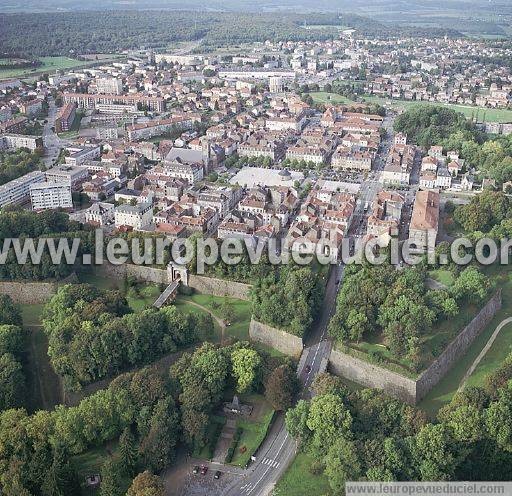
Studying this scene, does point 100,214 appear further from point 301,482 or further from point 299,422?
point 301,482

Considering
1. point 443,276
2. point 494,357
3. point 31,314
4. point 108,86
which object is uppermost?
point 108,86

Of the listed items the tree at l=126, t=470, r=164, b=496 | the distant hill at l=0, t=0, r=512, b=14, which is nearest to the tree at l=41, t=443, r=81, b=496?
the tree at l=126, t=470, r=164, b=496

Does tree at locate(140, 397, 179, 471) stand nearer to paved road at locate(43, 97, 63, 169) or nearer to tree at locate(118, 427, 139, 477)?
tree at locate(118, 427, 139, 477)

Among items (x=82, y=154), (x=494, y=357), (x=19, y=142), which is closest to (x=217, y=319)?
(x=494, y=357)

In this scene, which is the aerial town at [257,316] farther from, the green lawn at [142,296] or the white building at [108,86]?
the white building at [108,86]

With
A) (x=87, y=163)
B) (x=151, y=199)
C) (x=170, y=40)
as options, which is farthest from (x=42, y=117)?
(x=170, y=40)

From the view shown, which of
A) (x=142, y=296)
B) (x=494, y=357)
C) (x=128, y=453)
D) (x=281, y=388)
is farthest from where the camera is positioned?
(x=142, y=296)

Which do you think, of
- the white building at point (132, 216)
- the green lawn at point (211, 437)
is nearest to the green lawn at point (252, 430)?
the green lawn at point (211, 437)
